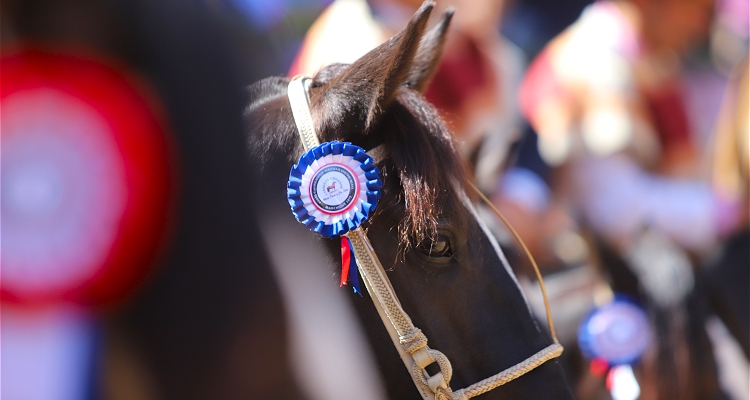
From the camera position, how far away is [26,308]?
682mm

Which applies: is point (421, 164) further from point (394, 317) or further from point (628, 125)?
point (628, 125)

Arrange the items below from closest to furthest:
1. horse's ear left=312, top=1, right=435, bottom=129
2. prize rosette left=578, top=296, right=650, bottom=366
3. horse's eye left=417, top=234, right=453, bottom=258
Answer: horse's ear left=312, top=1, right=435, bottom=129 < horse's eye left=417, top=234, right=453, bottom=258 < prize rosette left=578, top=296, right=650, bottom=366

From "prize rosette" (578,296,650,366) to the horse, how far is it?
3.43 ft

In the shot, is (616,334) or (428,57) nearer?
(428,57)

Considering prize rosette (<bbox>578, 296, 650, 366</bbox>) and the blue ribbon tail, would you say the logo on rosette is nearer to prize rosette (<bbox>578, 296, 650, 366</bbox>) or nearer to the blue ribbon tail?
the blue ribbon tail

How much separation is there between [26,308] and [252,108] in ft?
1.58

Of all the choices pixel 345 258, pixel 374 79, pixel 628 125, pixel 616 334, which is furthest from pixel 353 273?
pixel 628 125

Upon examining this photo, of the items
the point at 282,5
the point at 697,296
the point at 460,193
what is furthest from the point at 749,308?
the point at 282,5

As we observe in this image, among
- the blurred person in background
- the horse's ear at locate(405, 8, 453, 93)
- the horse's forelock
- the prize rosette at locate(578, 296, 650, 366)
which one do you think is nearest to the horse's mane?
the horse's forelock

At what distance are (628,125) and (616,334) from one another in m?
2.01

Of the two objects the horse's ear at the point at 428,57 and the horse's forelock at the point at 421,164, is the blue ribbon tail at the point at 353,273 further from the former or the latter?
the horse's ear at the point at 428,57

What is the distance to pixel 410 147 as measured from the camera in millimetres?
1032

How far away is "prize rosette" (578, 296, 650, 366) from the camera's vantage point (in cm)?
204

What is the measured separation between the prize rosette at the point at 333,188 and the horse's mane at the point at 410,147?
0.05 metres
